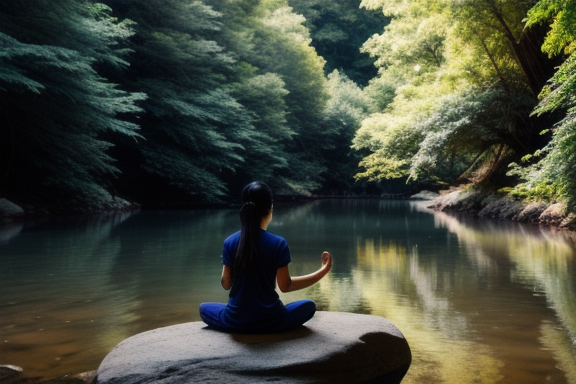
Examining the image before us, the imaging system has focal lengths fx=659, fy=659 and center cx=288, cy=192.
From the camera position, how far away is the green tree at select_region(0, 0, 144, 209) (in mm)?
16453

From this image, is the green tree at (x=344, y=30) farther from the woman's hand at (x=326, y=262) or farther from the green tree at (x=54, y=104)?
the woman's hand at (x=326, y=262)

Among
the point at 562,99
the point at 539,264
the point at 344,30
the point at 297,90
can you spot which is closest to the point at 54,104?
the point at 562,99

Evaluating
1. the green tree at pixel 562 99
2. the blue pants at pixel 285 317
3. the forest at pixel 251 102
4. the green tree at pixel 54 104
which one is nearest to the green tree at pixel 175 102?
the forest at pixel 251 102

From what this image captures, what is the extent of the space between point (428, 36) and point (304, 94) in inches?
625

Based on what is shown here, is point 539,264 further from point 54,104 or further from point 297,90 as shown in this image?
point 297,90

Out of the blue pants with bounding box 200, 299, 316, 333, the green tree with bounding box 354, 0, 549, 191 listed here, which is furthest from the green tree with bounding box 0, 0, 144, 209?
the blue pants with bounding box 200, 299, 316, 333

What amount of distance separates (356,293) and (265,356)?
11.7 feet

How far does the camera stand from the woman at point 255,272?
12.7 feet

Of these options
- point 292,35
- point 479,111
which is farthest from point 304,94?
point 479,111

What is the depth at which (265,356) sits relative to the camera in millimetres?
3545

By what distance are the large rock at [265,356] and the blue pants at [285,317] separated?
0.15ft

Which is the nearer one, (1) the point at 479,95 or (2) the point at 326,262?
(2) the point at 326,262

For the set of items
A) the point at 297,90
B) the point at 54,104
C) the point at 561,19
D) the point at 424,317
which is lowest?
the point at 424,317

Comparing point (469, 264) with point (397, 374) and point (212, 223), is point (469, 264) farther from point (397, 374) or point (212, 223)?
point (212, 223)
